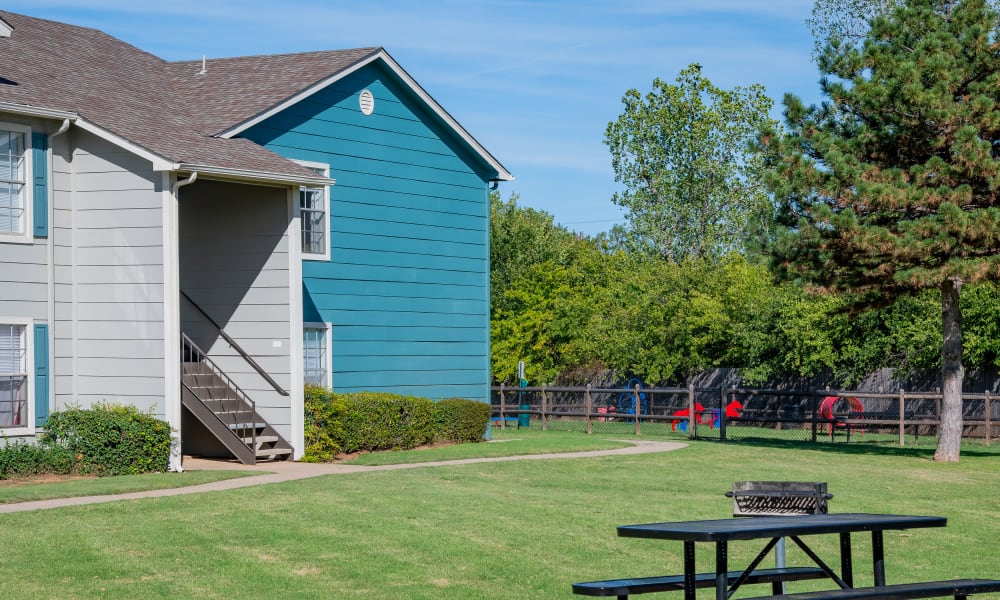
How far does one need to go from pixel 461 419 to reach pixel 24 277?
9.39 meters

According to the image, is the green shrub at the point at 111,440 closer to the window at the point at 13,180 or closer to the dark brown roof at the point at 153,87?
the window at the point at 13,180

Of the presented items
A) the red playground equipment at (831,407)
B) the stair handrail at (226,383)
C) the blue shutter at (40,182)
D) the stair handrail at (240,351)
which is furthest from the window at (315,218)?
the red playground equipment at (831,407)

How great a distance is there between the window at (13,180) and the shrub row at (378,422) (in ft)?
18.3

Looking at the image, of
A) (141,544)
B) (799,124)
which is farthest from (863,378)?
(141,544)

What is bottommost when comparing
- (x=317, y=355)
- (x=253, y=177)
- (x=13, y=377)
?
(x=13, y=377)

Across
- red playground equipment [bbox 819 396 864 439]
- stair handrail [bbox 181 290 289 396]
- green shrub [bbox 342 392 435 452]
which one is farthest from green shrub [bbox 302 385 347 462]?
red playground equipment [bbox 819 396 864 439]

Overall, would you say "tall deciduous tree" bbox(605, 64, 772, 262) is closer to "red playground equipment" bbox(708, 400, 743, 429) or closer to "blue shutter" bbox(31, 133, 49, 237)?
"red playground equipment" bbox(708, 400, 743, 429)

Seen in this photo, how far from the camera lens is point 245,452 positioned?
20500 mm

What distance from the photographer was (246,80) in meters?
25.0

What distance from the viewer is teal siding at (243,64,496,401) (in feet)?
77.8

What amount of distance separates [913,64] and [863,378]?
45.1 feet

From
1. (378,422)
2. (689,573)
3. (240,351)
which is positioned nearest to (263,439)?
(240,351)

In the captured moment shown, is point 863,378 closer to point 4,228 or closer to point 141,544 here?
point 4,228

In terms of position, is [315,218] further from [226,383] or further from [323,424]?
[323,424]
